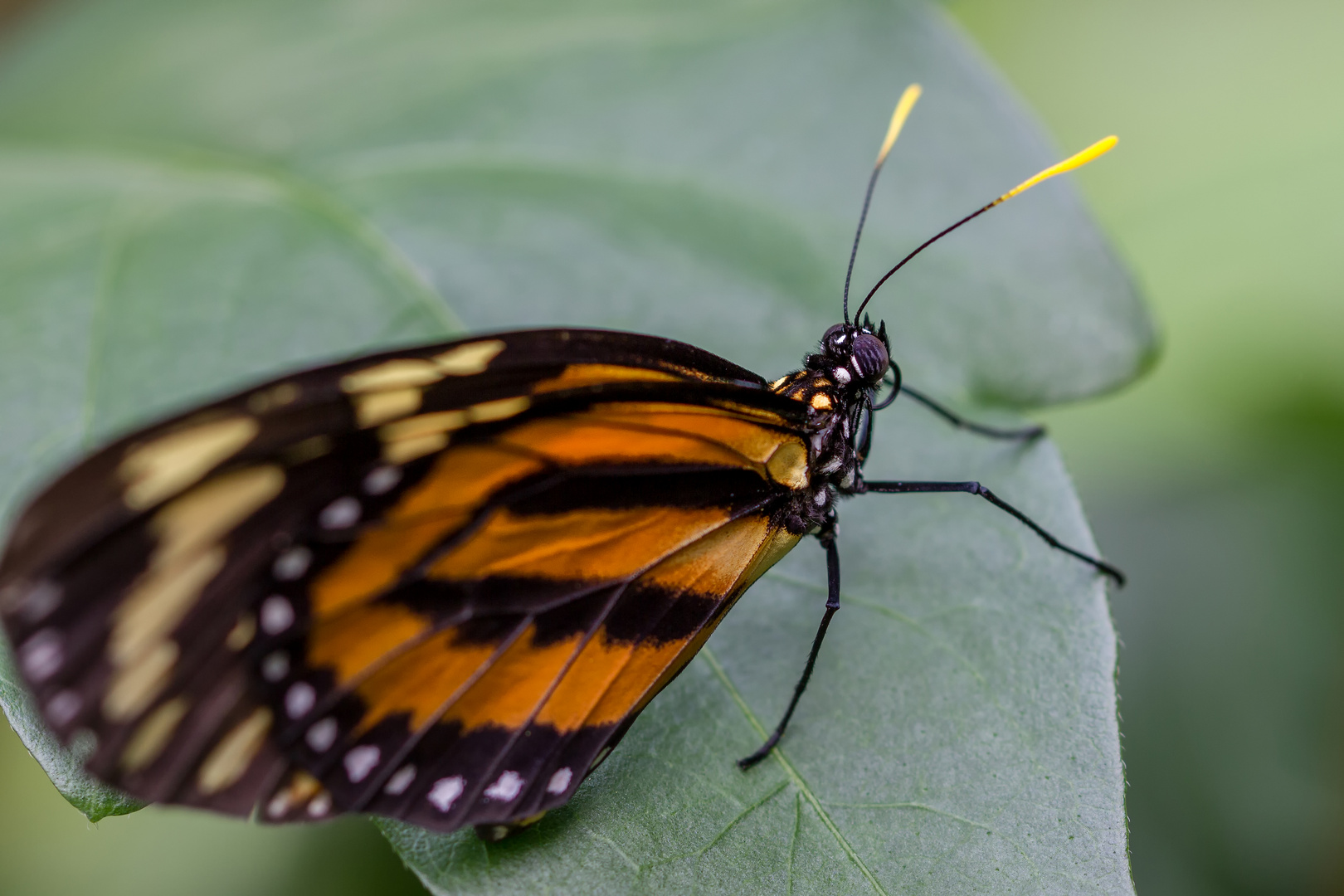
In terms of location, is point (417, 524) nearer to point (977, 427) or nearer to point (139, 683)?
point (139, 683)

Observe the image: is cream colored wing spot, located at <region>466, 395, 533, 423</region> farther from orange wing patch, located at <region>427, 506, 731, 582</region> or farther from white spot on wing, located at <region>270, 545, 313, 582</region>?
white spot on wing, located at <region>270, 545, 313, 582</region>

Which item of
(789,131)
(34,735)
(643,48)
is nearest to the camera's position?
(34,735)

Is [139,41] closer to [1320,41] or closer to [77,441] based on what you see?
[77,441]

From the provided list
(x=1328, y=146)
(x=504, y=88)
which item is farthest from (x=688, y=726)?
(x=1328, y=146)

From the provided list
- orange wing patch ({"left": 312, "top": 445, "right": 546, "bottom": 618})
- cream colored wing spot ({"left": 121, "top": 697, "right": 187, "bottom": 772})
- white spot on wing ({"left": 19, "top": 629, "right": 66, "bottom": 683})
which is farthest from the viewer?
orange wing patch ({"left": 312, "top": 445, "right": 546, "bottom": 618})

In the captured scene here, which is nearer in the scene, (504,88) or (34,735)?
(34,735)

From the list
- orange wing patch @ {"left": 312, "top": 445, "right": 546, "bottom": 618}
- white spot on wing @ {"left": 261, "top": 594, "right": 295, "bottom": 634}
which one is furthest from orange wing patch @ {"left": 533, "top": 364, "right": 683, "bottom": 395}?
white spot on wing @ {"left": 261, "top": 594, "right": 295, "bottom": 634}
